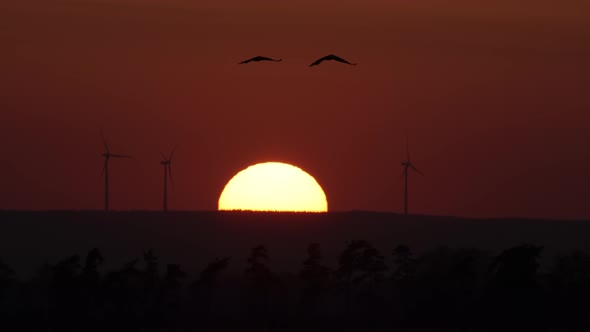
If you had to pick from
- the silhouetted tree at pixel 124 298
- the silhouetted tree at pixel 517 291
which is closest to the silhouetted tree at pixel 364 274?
the silhouetted tree at pixel 517 291

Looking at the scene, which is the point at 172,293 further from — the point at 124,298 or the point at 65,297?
the point at 65,297

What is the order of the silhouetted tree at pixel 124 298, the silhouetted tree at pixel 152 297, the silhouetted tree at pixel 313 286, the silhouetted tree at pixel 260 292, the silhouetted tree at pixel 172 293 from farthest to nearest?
the silhouetted tree at pixel 313 286 → the silhouetted tree at pixel 260 292 → the silhouetted tree at pixel 172 293 → the silhouetted tree at pixel 124 298 → the silhouetted tree at pixel 152 297

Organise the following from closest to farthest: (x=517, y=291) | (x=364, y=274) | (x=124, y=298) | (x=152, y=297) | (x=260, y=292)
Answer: (x=517, y=291) → (x=124, y=298) → (x=260, y=292) → (x=152, y=297) → (x=364, y=274)

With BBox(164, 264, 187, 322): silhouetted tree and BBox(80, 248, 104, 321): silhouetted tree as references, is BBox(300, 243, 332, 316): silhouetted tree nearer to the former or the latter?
BBox(164, 264, 187, 322): silhouetted tree

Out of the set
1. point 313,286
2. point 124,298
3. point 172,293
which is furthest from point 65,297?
point 313,286

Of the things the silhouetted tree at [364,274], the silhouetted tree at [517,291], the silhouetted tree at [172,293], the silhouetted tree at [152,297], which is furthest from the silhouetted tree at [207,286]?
the silhouetted tree at [517,291]

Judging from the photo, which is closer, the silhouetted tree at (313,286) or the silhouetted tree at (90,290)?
the silhouetted tree at (90,290)

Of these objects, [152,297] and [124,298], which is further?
[152,297]

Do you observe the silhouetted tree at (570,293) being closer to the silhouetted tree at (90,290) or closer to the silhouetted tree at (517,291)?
the silhouetted tree at (517,291)

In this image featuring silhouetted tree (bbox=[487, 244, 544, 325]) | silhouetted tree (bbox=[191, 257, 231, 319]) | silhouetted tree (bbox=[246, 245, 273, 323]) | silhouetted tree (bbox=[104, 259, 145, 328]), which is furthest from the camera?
silhouetted tree (bbox=[191, 257, 231, 319])

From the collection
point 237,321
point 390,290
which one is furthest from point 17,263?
point 237,321

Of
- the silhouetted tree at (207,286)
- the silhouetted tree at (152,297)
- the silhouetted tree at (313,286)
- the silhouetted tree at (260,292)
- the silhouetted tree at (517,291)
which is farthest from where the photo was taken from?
the silhouetted tree at (207,286)

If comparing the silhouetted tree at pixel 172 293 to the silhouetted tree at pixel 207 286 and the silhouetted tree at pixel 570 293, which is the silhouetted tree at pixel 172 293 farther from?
the silhouetted tree at pixel 570 293

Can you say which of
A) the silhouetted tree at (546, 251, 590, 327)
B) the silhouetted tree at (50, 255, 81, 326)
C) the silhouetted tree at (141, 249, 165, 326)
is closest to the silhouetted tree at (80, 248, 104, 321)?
the silhouetted tree at (50, 255, 81, 326)
